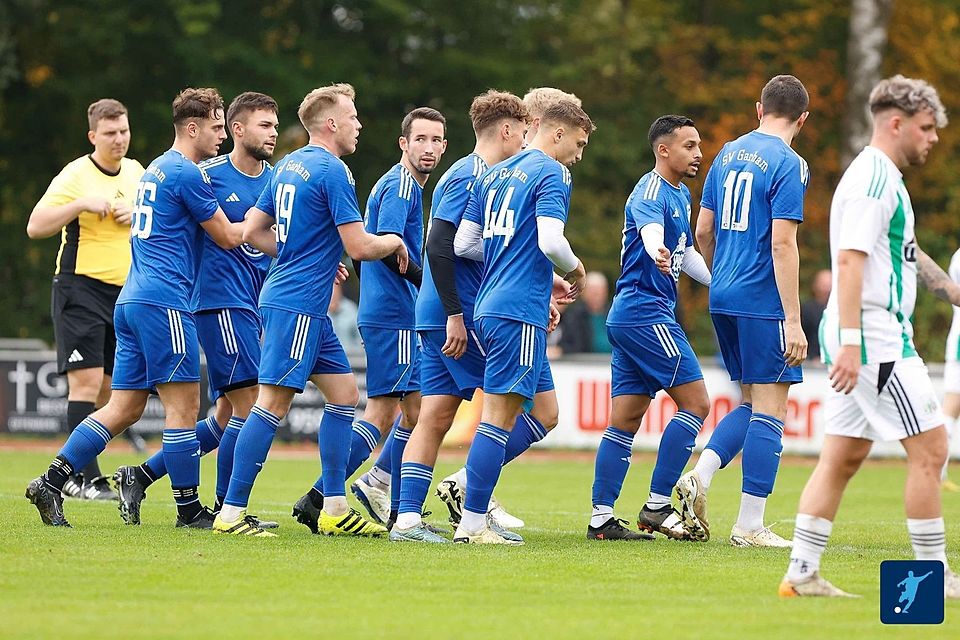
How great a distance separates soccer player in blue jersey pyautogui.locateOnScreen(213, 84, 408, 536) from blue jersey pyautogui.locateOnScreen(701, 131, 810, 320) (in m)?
1.89

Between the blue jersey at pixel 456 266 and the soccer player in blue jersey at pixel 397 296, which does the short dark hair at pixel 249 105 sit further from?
the blue jersey at pixel 456 266

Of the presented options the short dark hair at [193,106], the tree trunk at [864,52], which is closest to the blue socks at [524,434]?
the short dark hair at [193,106]

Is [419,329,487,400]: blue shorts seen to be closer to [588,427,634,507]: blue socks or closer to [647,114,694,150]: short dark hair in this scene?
[588,427,634,507]: blue socks

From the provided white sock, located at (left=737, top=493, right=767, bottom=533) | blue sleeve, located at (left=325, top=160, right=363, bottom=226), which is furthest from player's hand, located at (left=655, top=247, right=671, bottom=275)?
blue sleeve, located at (left=325, top=160, right=363, bottom=226)

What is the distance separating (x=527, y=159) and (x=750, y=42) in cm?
2320

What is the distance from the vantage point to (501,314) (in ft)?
28.2

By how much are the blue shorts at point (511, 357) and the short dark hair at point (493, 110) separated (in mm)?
1254

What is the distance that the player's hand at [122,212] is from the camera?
11430 mm

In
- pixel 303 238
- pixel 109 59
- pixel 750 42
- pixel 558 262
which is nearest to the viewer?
pixel 558 262

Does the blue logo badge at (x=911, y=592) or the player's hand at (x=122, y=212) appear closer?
the blue logo badge at (x=911, y=592)

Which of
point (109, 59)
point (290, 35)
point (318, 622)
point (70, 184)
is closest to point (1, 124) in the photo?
point (109, 59)

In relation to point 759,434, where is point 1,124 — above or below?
above

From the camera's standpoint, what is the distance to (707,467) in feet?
30.8

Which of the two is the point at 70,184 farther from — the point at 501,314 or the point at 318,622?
the point at 318,622
